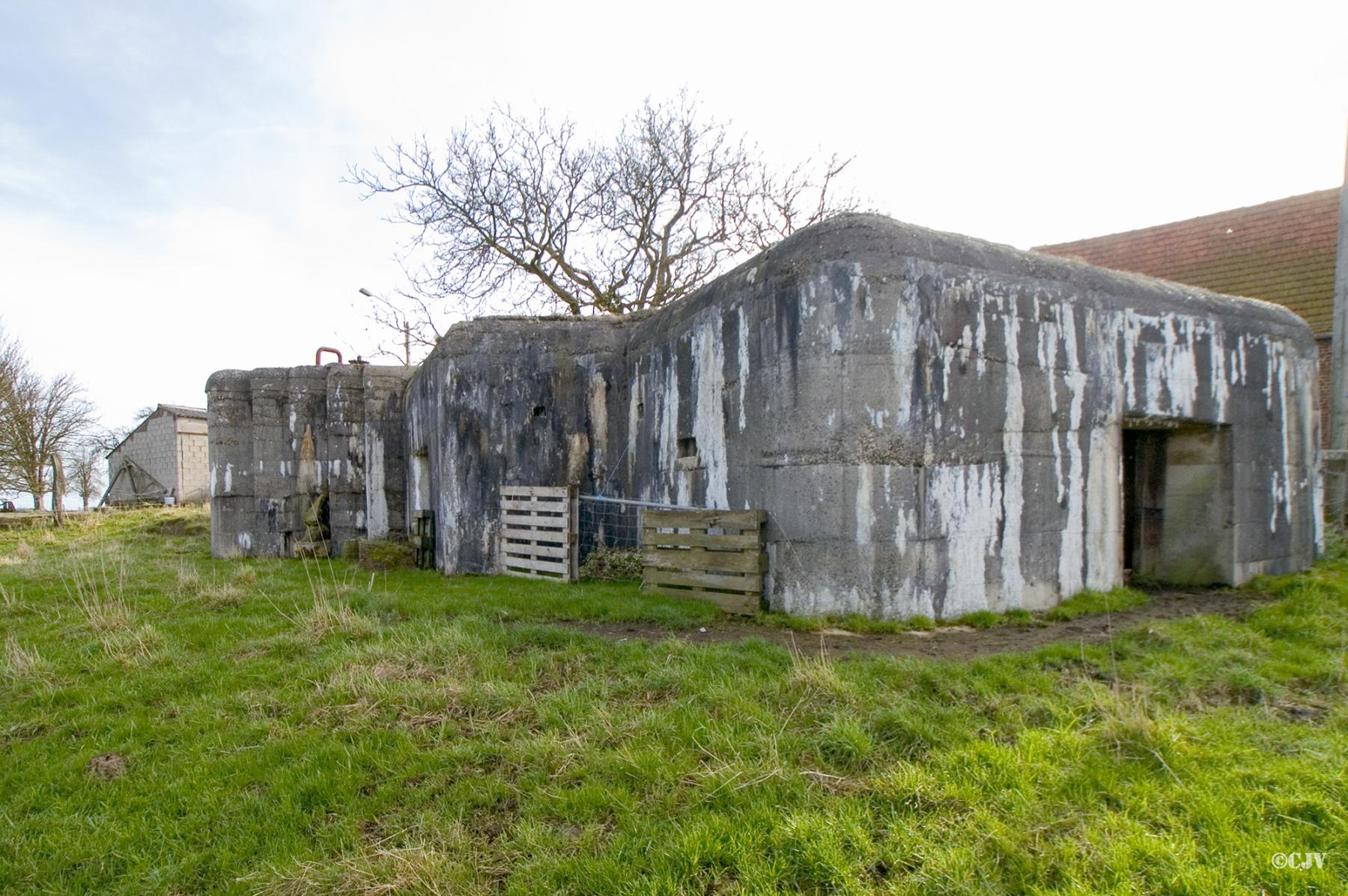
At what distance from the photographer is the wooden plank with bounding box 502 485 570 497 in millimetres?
9273

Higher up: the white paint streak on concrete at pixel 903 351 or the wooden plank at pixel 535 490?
the white paint streak on concrete at pixel 903 351

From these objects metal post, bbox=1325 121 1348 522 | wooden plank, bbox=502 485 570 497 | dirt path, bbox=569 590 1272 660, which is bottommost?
dirt path, bbox=569 590 1272 660

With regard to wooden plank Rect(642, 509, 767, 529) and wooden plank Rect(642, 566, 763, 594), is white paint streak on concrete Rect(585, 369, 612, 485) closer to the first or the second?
wooden plank Rect(642, 509, 767, 529)

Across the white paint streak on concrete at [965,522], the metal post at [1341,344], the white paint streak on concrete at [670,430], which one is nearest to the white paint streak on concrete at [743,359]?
the white paint streak on concrete at [670,430]

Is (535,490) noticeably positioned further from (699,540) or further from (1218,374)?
(1218,374)

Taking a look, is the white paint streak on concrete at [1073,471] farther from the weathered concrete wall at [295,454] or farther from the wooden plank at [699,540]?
the weathered concrete wall at [295,454]

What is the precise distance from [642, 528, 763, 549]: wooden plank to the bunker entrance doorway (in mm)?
4532

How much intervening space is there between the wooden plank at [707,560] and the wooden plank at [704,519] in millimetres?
237

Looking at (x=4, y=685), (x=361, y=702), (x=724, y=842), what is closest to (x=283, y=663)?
(x=361, y=702)

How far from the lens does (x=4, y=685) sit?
5586mm

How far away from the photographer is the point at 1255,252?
15391mm

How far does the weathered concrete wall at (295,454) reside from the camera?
13.6 m

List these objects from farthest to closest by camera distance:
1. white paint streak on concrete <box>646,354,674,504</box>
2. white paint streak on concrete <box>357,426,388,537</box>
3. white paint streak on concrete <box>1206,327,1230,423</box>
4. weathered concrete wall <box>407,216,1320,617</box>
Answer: white paint streak on concrete <box>357,426,388,537</box>
white paint streak on concrete <box>646,354,674,504</box>
white paint streak on concrete <box>1206,327,1230,423</box>
weathered concrete wall <box>407,216,1320,617</box>

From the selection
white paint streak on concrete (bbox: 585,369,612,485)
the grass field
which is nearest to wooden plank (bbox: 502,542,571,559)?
white paint streak on concrete (bbox: 585,369,612,485)
